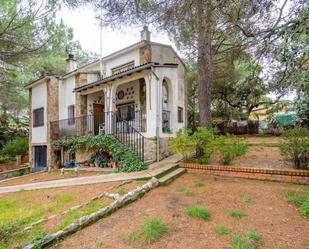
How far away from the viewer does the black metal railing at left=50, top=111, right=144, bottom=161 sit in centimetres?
870

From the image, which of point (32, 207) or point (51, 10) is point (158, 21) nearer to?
point (51, 10)

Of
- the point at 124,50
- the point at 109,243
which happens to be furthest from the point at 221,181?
the point at 124,50

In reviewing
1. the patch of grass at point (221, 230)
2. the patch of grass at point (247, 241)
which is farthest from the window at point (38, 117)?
the patch of grass at point (247, 241)

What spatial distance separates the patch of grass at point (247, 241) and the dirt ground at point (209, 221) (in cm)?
8

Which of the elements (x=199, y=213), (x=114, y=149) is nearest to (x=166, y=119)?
(x=114, y=149)

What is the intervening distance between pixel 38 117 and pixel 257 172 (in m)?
13.4

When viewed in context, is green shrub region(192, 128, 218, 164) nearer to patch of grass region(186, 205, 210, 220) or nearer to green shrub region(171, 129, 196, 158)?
green shrub region(171, 129, 196, 158)

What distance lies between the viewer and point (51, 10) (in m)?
9.98

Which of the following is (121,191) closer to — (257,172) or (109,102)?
(257,172)

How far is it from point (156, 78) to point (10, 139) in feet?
51.1

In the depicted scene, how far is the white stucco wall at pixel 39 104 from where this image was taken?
1348 cm

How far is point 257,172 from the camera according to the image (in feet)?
20.1

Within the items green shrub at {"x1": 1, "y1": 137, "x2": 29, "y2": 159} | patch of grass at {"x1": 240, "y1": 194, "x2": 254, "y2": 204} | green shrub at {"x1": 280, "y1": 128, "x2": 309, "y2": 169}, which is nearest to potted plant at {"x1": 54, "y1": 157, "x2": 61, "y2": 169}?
green shrub at {"x1": 1, "y1": 137, "x2": 29, "y2": 159}

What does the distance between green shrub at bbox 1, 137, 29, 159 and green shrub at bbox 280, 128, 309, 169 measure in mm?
16987
